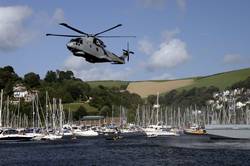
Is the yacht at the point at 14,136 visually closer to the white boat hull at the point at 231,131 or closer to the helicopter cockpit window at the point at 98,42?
the white boat hull at the point at 231,131

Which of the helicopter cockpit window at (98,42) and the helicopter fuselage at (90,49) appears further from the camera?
the helicopter cockpit window at (98,42)

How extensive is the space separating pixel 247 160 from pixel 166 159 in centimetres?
1128

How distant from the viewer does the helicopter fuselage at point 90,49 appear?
57.3m

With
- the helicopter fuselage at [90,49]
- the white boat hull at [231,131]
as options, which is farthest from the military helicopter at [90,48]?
the white boat hull at [231,131]

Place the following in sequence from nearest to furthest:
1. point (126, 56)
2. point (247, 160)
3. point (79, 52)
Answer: point (79, 52), point (126, 56), point (247, 160)

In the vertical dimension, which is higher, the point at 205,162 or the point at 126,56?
the point at 126,56

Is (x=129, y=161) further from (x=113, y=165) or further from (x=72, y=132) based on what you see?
(x=72, y=132)

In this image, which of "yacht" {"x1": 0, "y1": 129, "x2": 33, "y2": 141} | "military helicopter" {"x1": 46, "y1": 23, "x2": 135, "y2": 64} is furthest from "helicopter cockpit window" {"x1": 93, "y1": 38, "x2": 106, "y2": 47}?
"yacht" {"x1": 0, "y1": 129, "x2": 33, "y2": 141}

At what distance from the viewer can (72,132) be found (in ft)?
616

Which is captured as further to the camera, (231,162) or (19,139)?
(19,139)

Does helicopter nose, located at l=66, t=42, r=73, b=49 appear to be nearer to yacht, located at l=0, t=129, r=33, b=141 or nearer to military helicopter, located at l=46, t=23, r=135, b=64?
military helicopter, located at l=46, t=23, r=135, b=64

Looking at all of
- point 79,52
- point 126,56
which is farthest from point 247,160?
point 79,52

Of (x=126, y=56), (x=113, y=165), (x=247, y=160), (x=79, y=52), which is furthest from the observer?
(x=247, y=160)

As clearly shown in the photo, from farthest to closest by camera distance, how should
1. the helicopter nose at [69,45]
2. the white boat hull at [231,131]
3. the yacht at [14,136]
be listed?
the yacht at [14,136] < the white boat hull at [231,131] < the helicopter nose at [69,45]
